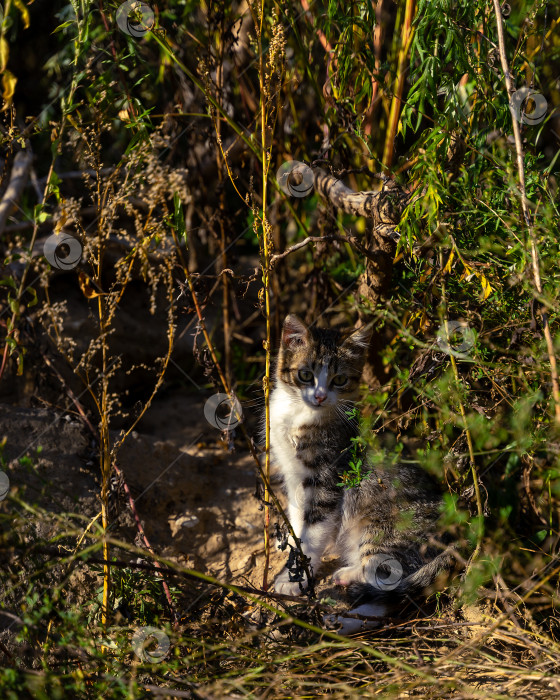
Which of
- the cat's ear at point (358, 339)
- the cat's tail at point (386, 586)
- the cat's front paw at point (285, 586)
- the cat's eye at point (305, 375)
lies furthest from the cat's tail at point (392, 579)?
the cat's ear at point (358, 339)

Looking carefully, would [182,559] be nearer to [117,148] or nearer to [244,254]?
[244,254]

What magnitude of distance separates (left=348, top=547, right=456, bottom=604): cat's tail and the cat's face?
2.47ft

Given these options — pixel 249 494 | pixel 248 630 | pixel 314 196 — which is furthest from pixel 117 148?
pixel 248 630

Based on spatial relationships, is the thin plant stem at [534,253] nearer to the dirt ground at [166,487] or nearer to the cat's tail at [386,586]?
the cat's tail at [386,586]

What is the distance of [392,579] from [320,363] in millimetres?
1016

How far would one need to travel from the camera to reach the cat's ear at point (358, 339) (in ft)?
10.2

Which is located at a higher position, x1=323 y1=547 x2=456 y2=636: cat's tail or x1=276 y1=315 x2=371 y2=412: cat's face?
x1=276 y1=315 x2=371 y2=412: cat's face

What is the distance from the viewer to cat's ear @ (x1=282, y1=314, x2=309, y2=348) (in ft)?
10.3

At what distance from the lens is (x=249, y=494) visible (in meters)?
3.46

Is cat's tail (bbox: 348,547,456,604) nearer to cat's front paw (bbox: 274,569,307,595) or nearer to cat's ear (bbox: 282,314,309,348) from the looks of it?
cat's front paw (bbox: 274,569,307,595)

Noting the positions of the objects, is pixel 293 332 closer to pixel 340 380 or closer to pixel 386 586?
pixel 340 380

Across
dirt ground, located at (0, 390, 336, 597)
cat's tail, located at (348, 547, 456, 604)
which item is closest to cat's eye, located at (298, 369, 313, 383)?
dirt ground, located at (0, 390, 336, 597)

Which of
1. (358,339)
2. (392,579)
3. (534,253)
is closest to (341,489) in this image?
(392,579)

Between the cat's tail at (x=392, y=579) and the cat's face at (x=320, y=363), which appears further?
the cat's face at (x=320, y=363)
